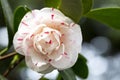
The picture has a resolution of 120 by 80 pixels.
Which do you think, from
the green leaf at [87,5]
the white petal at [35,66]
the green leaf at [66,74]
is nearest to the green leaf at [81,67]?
the green leaf at [66,74]

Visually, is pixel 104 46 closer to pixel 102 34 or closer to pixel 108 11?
pixel 102 34

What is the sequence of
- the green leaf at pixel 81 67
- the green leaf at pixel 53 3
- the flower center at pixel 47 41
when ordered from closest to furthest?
1. the flower center at pixel 47 41
2. the green leaf at pixel 53 3
3. the green leaf at pixel 81 67

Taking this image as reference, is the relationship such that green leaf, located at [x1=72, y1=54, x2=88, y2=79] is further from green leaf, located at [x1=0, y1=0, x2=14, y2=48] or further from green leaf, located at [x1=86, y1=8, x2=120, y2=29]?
green leaf, located at [x1=0, y1=0, x2=14, y2=48]

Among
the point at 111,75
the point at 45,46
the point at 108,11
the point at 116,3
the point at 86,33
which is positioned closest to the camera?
the point at 45,46

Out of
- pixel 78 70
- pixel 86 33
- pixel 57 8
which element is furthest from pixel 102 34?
pixel 57 8

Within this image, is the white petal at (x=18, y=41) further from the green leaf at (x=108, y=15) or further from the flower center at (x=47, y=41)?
the green leaf at (x=108, y=15)

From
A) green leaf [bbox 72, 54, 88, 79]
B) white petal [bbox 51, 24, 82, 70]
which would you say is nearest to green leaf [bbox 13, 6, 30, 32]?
white petal [bbox 51, 24, 82, 70]

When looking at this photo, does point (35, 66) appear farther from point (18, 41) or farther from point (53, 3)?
point (53, 3)
